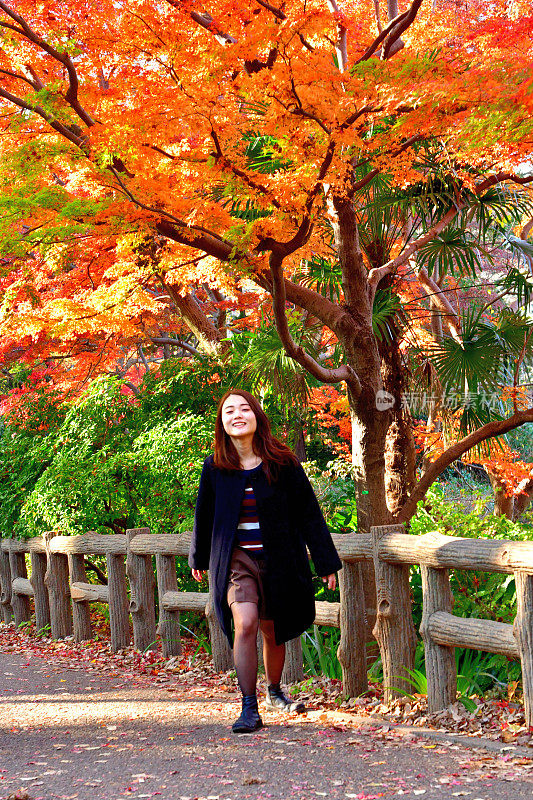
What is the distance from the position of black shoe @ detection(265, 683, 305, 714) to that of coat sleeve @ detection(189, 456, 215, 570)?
792 mm

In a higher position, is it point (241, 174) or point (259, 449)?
point (241, 174)

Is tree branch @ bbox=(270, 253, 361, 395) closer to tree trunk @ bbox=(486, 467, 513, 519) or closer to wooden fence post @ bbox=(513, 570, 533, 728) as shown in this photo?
wooden fence post @ bbox=(513, 570, 533, 728)

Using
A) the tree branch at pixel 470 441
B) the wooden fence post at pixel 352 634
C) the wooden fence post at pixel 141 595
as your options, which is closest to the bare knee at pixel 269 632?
the wooden fence post at pixel 352 634

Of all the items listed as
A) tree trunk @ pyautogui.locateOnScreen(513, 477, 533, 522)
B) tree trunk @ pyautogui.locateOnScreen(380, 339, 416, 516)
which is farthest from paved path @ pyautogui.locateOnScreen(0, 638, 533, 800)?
tree trunk @ pyautogui.locateOnScreen(513, 477, 533, 522)

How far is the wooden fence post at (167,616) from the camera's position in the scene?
6.72 meters

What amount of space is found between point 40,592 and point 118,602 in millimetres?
1871

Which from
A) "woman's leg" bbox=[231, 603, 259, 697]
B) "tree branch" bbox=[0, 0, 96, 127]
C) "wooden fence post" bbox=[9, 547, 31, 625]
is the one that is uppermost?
"tree branch" bbox=[0, 0, 96, 127]

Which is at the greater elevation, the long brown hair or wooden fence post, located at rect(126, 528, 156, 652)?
the long brown hair

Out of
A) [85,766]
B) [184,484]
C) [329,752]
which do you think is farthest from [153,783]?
[184,484]

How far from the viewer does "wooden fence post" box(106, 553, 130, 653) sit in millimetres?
7352

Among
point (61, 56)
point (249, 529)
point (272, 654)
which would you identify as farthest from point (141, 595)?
point (61, 56)

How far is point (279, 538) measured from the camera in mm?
4547

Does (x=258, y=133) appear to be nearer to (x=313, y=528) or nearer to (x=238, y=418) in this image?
(x=238, y=418)

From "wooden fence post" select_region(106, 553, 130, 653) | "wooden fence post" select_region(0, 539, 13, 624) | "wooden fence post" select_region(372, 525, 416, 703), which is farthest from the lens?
"wooden fence post" select_region(0, 539, 13, 624)
